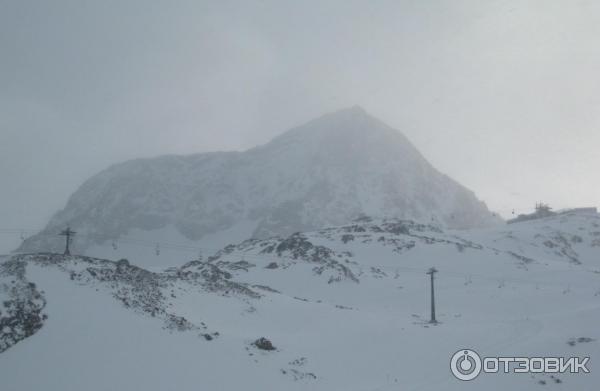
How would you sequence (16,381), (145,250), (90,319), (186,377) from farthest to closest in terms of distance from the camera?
(145,250)
(90,319)
(186,377)
(16,381)

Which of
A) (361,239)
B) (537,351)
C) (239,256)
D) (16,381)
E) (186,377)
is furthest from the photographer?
(361,239)

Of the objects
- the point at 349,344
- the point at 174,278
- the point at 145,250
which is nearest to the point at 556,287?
the point at 349,344

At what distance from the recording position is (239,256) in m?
75.7

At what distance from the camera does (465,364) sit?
72.5ft

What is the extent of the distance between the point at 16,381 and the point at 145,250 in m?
183

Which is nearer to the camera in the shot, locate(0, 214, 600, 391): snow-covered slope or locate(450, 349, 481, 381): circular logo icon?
locate(0, 214, 600, 391): snow-covered slope

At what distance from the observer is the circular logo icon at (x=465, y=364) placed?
67.8 ft

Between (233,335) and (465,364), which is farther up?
(233,335)

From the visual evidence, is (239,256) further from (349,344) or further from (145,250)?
(145,250)

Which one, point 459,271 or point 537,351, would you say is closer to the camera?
point 537,351

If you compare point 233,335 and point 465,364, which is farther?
point 465,364

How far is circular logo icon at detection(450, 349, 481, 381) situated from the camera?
2066cm

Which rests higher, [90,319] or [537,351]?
[90,319]

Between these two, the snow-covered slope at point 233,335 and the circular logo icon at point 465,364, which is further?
the circular logo icon at point 465,364
